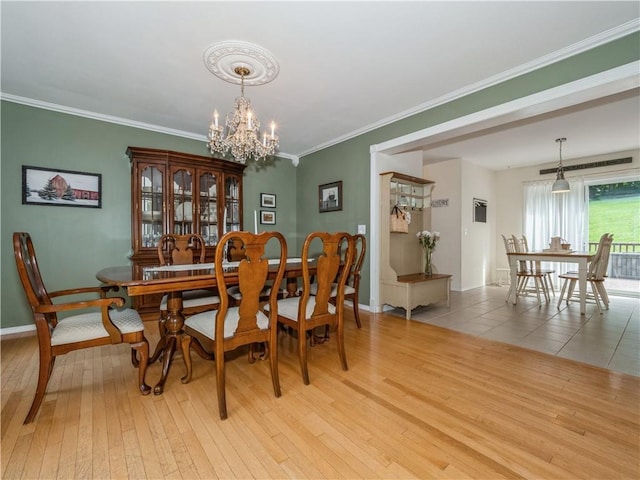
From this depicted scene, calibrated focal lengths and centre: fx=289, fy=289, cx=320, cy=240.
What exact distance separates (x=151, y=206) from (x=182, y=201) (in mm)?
359

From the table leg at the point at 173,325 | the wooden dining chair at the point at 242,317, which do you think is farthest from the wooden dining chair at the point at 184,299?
the wooden dining chair at the point at 242,317

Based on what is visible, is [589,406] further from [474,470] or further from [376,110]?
[376,110]

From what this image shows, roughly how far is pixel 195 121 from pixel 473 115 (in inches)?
125

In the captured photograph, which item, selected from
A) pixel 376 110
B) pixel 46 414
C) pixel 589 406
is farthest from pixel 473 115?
pixel 46 414

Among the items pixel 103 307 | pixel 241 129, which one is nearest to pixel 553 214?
pixel 241 129

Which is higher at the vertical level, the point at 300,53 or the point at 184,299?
the point at 300,53

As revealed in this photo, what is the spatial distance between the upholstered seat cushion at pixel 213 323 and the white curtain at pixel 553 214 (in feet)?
20.3

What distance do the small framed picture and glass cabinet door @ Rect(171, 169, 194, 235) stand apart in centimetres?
120

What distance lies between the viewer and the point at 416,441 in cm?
143

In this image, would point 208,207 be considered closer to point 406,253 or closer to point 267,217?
point 267,217

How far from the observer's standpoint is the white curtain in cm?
536

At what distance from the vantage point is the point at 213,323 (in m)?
1.77

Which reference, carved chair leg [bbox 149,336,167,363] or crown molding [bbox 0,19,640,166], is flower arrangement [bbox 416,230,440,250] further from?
carved chair leg [bbox 149,336,167,363]

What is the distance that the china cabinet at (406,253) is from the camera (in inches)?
142
